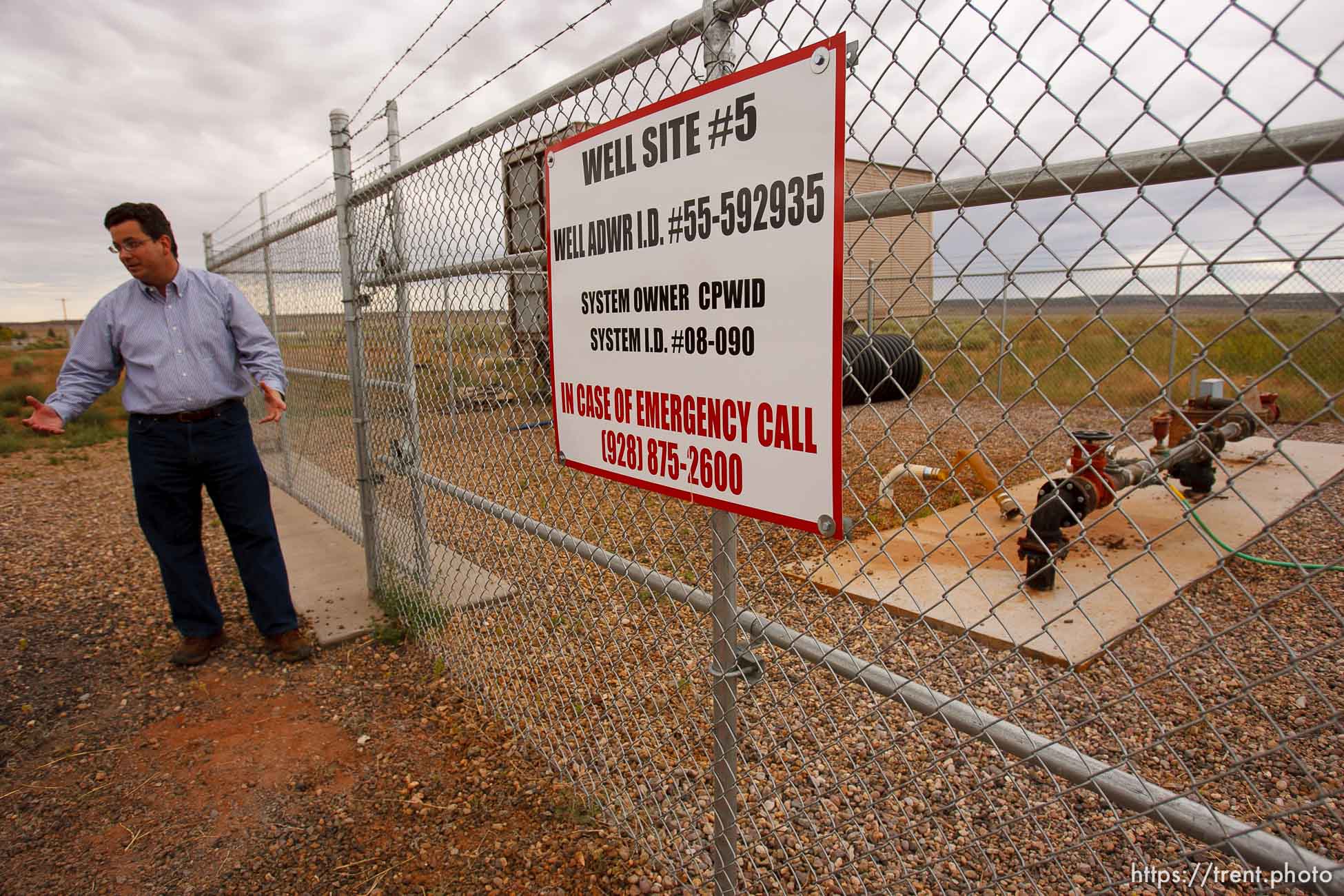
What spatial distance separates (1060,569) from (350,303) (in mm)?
4671

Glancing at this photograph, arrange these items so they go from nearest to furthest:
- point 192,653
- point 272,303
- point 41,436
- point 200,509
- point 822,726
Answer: point 822,726
point 200,509
point 192,653
point 272,303
point 41,436

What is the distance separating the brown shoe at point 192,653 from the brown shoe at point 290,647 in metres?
0.36

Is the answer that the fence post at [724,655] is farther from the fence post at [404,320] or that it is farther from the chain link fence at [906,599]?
the fence post at [404,320]

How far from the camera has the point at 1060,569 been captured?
15.9ft

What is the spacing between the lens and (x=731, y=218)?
5.47 feet

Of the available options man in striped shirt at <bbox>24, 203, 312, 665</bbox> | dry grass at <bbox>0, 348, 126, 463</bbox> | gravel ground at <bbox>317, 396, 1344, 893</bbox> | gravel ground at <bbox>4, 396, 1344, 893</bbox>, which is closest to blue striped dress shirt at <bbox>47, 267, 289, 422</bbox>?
→ man in striped shirt at <bbox>24, 203, 312, 665</bbox>

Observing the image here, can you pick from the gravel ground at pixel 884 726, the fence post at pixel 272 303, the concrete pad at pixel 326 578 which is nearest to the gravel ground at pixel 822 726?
the gravel ground at pixel 884 726

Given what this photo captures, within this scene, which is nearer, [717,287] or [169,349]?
[717,287]

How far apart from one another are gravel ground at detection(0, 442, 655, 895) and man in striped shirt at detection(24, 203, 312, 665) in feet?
1.87

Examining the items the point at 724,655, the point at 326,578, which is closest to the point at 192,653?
the point at 326,578

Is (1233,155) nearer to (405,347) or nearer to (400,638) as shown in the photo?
(405,347)

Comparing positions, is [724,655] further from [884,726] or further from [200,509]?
[200,509]

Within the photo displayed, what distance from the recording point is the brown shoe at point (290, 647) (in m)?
4.16

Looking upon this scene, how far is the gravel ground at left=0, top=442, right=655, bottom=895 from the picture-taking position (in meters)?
2.69
